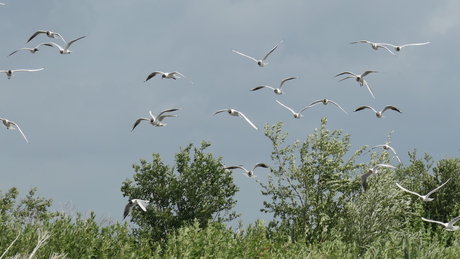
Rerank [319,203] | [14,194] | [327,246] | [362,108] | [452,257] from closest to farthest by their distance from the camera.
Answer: [327,246]
[452,257]
[362,108]
[319,203]
[14,194]

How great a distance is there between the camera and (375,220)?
30906 mm

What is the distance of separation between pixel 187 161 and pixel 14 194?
1267 cm

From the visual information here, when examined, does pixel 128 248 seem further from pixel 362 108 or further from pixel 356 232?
pixel 356 232

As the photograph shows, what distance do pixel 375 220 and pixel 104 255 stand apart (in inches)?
642

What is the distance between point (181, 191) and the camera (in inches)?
1364

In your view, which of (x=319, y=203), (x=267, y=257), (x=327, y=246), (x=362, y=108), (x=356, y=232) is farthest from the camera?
(x=319, y=203)

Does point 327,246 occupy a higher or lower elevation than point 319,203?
lower

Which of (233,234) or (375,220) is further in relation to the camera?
(375,220)

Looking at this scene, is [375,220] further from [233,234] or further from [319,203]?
[233,234]

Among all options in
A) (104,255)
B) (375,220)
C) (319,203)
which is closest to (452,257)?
(375,220)

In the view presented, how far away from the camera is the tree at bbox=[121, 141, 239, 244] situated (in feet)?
111

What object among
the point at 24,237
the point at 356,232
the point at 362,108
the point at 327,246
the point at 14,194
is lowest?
the point at 24,237

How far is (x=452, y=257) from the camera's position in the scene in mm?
23984

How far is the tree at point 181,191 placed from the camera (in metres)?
33.9
